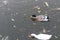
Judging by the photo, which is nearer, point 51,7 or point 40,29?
point 40,29

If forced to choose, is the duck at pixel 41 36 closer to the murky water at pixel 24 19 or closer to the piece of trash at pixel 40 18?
the murky water at pixel 24 19

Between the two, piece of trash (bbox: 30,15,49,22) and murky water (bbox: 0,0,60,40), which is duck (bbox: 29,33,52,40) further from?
piece of trash (bbox: 30,15,49,22)

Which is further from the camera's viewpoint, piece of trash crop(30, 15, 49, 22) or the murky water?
piece of trash crop(30, 15, 49, 22)

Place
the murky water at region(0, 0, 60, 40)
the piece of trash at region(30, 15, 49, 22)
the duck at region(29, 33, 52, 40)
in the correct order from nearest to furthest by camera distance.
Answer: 1. the duck at region(29, 33, 52, 40)
2. the murky water at region(0, 0, 60, 40)
3. the piece of trash at region(30, 15, 49, 22)

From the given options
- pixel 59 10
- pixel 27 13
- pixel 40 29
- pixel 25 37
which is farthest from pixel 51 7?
pixel 25 37

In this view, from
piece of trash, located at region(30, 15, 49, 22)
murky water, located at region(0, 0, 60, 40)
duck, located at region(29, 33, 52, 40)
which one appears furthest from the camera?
piece of trash, located at region(30, 15, 49, 22)

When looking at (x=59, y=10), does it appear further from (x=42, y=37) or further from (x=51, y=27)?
(x=42, y=37)

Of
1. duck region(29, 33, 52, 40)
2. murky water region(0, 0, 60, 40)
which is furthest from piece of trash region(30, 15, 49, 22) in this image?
duck region(29, 33, 52, 40)

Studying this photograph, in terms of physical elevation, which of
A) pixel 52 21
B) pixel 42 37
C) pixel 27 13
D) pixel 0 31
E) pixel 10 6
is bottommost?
pixel 42 37

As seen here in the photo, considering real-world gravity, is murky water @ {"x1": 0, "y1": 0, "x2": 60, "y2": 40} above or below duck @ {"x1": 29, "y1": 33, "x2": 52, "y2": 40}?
above

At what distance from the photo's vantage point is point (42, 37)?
8.86 ft

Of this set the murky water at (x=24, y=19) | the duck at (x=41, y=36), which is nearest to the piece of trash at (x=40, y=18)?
the murky water at (x=24, y=19)

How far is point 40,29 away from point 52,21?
A: 0.29 meters

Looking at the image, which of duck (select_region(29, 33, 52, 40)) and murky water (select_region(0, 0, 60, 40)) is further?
murky water (select_region(0, 0, 60, 40))
